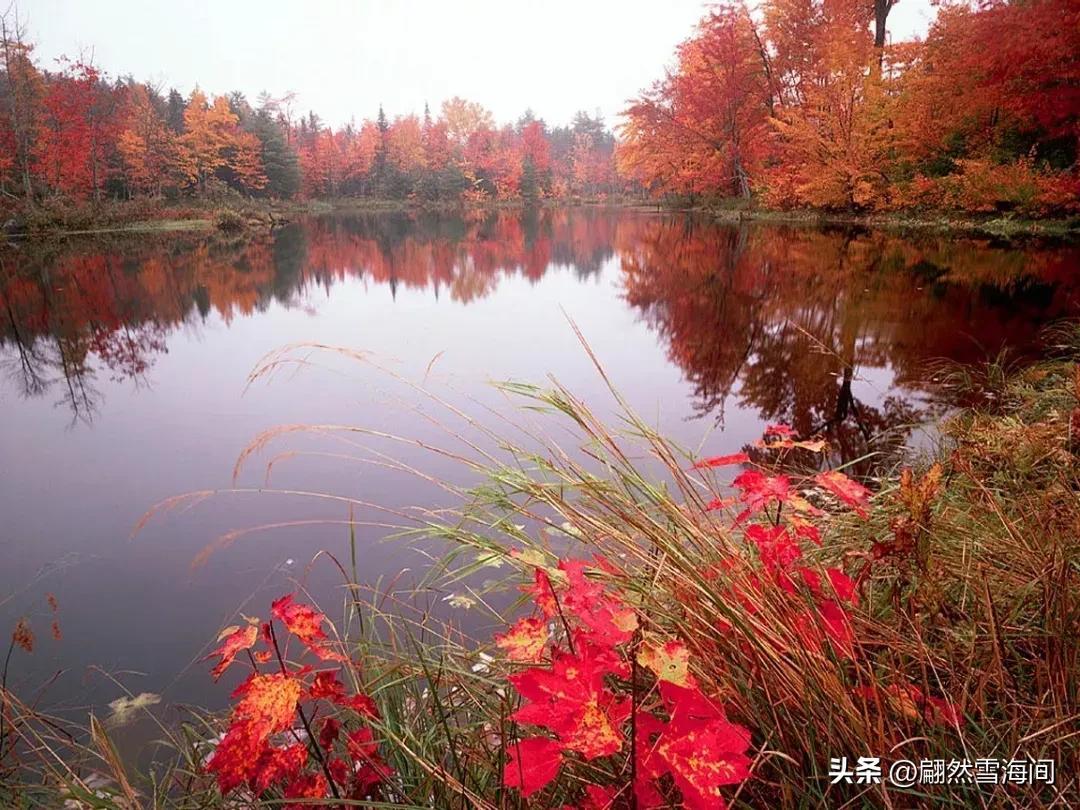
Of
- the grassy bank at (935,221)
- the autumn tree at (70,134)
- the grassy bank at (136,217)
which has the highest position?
the autumn tree at (70,134)

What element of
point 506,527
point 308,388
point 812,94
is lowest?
→ point 308,388

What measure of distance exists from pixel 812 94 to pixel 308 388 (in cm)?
2088

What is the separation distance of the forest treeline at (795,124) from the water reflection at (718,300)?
2.97 metres

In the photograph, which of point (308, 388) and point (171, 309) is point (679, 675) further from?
point (171, 309)

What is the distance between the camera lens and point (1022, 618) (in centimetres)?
135

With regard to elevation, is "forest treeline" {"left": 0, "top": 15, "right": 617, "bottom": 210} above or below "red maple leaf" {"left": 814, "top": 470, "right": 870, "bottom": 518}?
above

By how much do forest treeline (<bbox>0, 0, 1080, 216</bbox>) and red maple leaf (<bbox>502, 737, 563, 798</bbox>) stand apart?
59.5 feet

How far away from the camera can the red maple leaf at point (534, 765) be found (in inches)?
28.9

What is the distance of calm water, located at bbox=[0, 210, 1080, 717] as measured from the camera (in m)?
2.74

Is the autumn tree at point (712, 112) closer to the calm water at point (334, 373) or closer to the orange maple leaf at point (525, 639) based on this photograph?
the calm water at point (334, 373)

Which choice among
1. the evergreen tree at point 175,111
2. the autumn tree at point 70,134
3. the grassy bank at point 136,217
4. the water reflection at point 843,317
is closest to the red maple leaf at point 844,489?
the water reflection at point 843,317

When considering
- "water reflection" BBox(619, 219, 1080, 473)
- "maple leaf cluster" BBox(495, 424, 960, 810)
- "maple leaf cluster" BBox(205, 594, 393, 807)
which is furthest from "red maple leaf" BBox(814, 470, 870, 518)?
"maple leaf cluster" BBox(205, 594, 393, 807)

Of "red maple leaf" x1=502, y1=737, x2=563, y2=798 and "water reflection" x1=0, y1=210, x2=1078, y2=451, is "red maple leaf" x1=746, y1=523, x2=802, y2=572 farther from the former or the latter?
"water reflection" x1=0, y1=210, x2=1078, y2=451

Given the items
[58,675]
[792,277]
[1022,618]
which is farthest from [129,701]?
[792,277]
